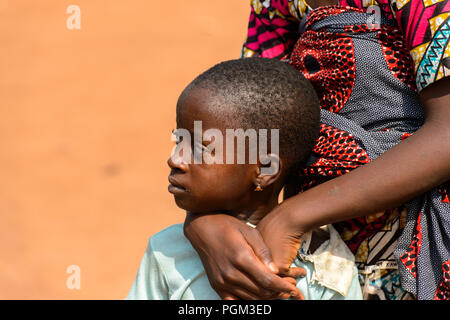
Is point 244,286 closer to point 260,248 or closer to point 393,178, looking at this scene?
point 260,248

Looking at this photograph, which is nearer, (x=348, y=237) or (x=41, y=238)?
(x=348, y=237)

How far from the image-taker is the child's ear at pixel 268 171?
1.55m

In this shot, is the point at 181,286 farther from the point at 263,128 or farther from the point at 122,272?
the point at 122,272

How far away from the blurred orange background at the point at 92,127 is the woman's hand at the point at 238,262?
2620 millimetres

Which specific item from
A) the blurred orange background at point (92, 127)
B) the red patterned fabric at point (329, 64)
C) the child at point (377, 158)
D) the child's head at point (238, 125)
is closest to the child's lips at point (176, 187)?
the child's head at point (238, 125)

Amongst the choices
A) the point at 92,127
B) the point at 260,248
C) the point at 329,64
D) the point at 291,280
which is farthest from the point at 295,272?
the point at 92,127

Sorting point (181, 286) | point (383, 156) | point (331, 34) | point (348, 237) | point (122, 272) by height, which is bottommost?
point (122, 272)

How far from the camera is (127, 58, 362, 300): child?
4.89ft

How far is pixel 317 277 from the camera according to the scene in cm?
152

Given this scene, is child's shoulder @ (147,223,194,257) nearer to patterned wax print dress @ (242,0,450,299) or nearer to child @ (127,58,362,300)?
child @ (127,58,362,300)

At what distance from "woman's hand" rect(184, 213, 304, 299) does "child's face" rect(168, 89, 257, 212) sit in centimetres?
6

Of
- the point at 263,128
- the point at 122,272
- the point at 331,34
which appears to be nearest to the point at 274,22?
the point at 331,34

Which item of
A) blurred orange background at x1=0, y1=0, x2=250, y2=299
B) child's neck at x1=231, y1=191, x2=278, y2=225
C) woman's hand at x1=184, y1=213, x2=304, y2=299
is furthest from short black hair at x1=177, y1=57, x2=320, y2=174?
blurred orange background at x1=0, y1=0, x2=250, y2=299
